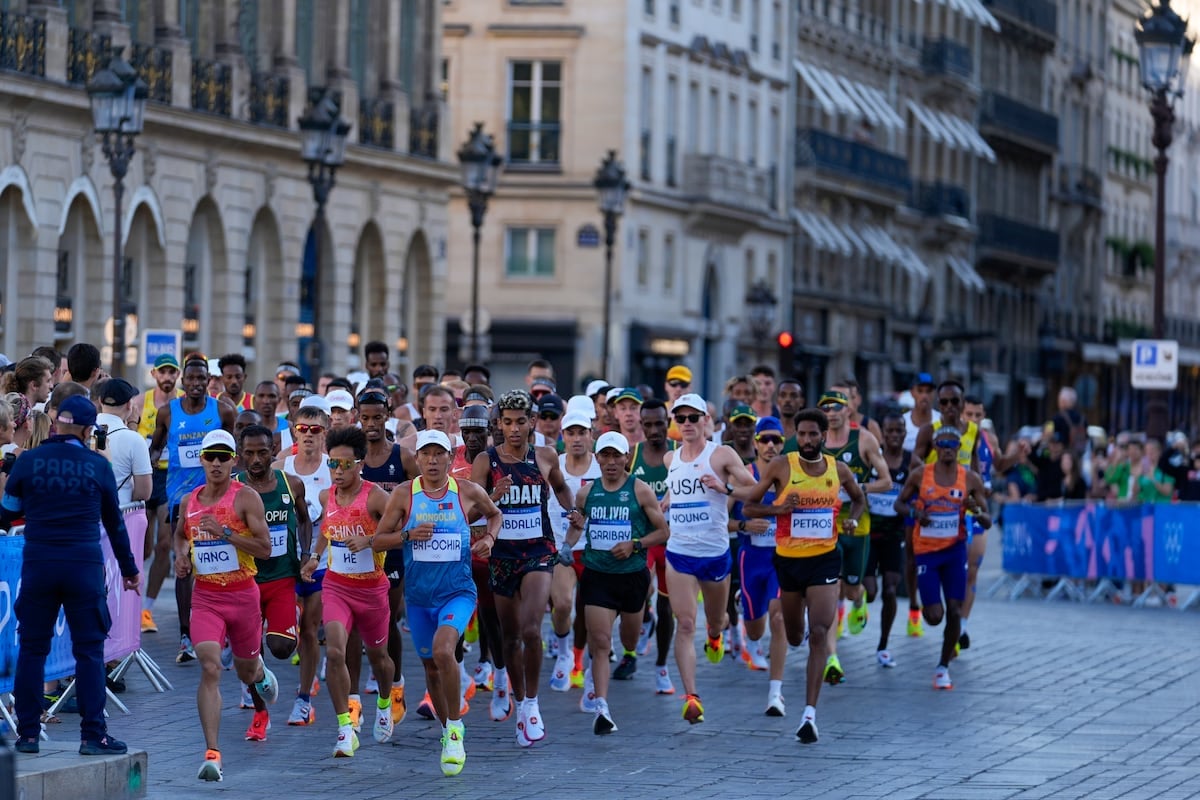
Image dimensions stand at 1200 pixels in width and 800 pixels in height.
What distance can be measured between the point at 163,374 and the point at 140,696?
4.04 metres

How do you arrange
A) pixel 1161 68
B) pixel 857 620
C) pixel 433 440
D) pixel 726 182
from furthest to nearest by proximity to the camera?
pixel 726 182, pixel 1161 68, pixel 857 620, pixel 433 440

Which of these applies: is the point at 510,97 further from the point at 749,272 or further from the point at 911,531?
the point at 911,531

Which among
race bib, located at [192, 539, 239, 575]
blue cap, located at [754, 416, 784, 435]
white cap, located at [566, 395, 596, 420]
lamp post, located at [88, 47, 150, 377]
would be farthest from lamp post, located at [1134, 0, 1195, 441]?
race bib, located at [192, 539, 239, 575]

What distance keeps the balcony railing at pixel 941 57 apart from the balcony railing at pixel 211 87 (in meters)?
40.8

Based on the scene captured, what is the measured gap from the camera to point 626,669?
66.7 feet

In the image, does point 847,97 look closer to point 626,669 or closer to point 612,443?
point 626,669

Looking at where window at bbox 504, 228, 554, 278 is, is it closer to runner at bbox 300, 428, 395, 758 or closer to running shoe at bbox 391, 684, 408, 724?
running shoe at bbox 391, 684, 408, 724

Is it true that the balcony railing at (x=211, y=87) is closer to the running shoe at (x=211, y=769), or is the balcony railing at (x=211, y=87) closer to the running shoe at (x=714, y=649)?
the running shoe at (x=714, y=649)

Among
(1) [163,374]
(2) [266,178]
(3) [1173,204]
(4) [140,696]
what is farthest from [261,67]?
(3) [1173,204]

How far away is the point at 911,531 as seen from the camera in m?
22.5

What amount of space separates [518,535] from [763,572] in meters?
2.98

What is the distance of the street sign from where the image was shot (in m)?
33.5

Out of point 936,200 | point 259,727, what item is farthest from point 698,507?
point 936,200

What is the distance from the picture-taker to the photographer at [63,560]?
13.8 m
